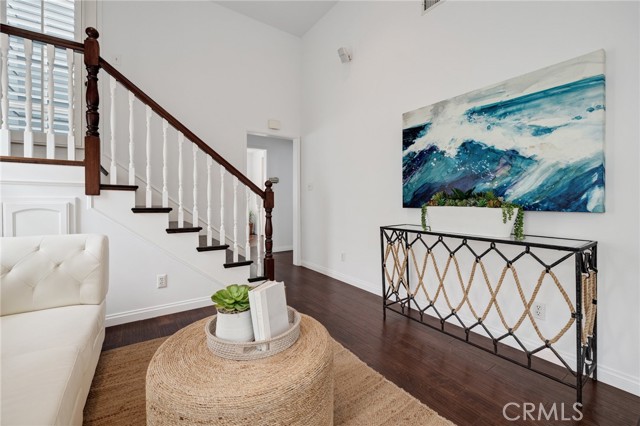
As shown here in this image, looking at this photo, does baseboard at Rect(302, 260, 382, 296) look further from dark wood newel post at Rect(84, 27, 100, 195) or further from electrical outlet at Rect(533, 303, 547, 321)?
dark wood newel post at Rect(84, 27, 100, 195)

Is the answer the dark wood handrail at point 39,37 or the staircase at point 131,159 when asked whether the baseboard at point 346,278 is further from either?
the dark wood handrail at point 39,37

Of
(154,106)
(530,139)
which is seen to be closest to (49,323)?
(154,106)

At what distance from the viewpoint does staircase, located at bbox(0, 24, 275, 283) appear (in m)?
2.25

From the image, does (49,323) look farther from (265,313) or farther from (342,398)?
(342,398)

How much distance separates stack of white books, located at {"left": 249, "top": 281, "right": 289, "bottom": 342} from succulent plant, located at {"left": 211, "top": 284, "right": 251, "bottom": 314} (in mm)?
44

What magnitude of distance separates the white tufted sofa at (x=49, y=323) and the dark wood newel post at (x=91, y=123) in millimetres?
627

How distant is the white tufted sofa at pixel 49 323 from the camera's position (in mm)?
975

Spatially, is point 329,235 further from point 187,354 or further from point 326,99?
point 187,354

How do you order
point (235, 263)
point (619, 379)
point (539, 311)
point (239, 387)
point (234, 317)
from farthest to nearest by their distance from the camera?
point (235, 263), point (539, 311), point (619, 379), point (234, 317), point (239, 387)

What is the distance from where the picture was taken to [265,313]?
119cm

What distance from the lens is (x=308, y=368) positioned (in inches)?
42.6

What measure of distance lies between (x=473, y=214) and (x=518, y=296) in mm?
681

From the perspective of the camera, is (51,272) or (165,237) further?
(165,237)

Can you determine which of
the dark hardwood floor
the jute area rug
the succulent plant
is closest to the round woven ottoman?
the succulent plant
